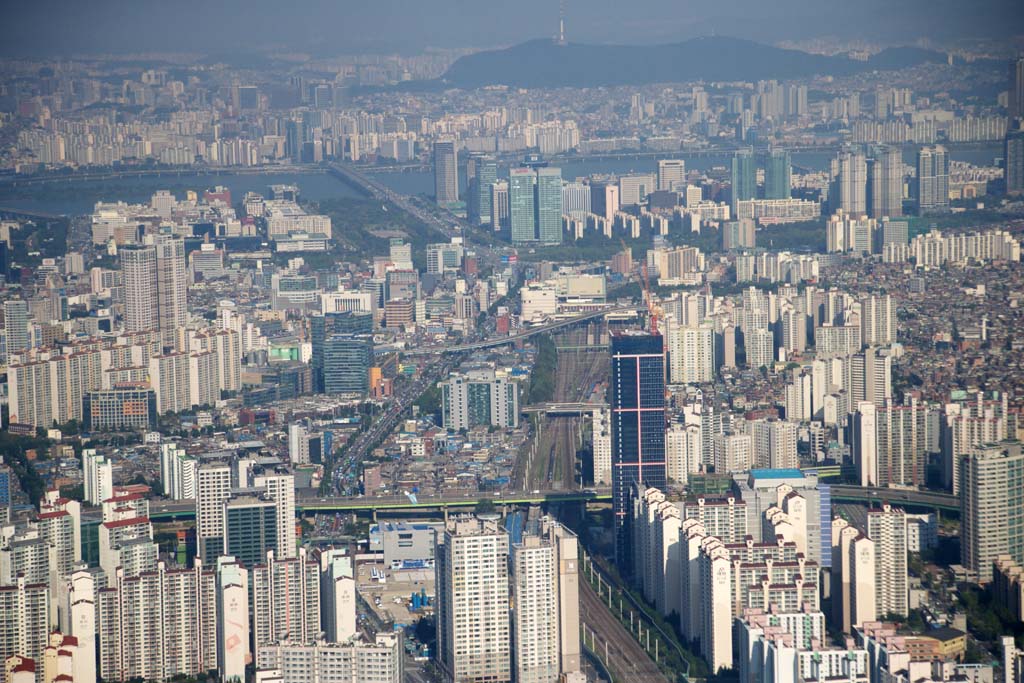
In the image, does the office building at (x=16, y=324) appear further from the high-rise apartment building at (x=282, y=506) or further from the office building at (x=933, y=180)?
the office building at (x=933, y=180)

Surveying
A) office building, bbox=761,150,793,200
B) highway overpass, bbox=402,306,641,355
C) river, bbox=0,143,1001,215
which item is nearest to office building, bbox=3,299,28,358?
highway overpass, bbox=402,306,641,355

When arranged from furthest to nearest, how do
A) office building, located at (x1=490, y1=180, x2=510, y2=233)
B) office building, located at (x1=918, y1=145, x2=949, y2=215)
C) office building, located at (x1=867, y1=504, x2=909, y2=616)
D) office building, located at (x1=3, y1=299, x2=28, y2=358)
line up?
office building, located at (x1=490, y1=180, x2=510, y2=233), office building, located at (x1=918, y1=145, x2=949, y2=215), office building, located at (x1=3, y1=299, x2=28, y2=358), office building, located at (x1=867, y1=504, x2=909, y2=616)

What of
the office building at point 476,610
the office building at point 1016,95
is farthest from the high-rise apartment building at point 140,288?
the office building at point 476,610

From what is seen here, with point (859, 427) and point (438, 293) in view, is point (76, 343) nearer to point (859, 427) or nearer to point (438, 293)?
point (438, 293)

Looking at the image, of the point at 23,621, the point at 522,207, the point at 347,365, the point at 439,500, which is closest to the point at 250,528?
the point at 23,621

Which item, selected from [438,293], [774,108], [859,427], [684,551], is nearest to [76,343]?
[438,293]

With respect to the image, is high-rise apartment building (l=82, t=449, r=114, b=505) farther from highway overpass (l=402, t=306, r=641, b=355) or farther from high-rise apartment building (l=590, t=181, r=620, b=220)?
high-rise apartment building (l=590, t=181, r=620, b=220)
